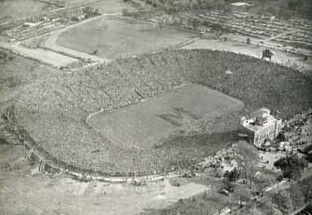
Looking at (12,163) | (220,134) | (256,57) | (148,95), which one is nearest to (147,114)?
(148,95)

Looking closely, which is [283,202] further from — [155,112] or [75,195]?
[155,112]

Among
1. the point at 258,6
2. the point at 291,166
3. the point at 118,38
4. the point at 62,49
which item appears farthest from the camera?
the point at 258,6

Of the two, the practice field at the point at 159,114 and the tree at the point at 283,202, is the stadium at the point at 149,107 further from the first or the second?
the tree at the point at 283,202

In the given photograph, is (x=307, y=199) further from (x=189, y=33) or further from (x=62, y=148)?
(x=189, y=33)

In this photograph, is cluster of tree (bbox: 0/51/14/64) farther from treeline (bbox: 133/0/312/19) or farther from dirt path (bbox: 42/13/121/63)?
treeline (bbox: 133/0/312/19)

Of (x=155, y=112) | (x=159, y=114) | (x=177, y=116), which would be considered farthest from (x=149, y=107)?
(x=177, y=116)
